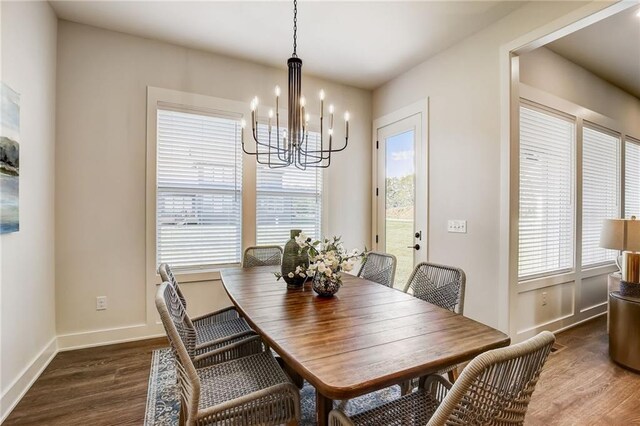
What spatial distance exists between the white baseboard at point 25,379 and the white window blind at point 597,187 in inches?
210

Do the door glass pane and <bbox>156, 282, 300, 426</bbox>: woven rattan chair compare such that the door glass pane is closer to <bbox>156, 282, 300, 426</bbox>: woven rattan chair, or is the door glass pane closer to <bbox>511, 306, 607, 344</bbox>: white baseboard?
<bbox>511, 306, 607, 344</bbox>: white baseboard

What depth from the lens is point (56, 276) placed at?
2.73 m

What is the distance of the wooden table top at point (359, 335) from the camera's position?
1.02m

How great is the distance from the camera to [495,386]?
2.78ft

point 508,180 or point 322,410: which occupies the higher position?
point 508,180

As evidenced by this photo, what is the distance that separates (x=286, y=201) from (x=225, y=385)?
248 cm

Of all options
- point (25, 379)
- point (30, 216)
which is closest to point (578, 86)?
point (30, 216)

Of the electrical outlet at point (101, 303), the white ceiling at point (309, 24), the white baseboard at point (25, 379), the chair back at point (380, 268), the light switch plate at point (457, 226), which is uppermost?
the white ceiling at point (309, 24)

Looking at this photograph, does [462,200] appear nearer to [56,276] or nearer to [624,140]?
[624,140]

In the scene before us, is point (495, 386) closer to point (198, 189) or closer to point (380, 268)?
point (380, 268)

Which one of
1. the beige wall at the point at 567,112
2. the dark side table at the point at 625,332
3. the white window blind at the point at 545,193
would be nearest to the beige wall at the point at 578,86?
the beige wall at the point at 567,112

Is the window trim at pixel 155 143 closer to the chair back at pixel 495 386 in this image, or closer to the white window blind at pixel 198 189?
the white window blind at pixel 198 189

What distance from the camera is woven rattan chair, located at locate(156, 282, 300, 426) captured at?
1.17m

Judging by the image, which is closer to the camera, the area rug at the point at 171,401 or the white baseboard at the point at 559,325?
the area rug at the point at 171,401
